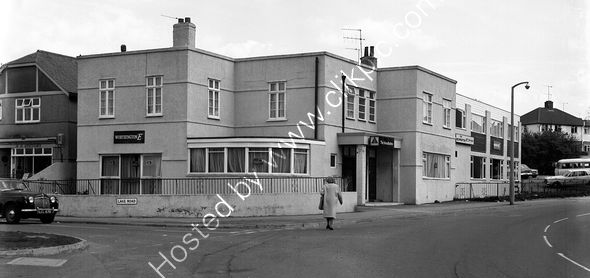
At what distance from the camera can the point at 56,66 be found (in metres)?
40.1

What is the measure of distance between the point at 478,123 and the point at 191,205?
1202 inches

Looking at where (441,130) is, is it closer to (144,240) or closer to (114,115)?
(114,115)

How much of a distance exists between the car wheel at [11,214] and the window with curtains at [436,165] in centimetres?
2103

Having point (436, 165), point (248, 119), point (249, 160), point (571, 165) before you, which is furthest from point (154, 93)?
point (571, 165)

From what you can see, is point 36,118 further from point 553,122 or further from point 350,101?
point 553,122

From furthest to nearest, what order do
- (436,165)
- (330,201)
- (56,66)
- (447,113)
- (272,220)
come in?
1. (447,113)
2. (56,66)
3. (436,165)
4. (272,220)
5. (330,201)

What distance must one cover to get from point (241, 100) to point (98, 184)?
7969 millimetres

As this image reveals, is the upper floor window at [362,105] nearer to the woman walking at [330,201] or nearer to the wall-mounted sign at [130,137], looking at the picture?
the wall-mounted sign at [130,137]

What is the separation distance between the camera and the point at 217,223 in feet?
82.5

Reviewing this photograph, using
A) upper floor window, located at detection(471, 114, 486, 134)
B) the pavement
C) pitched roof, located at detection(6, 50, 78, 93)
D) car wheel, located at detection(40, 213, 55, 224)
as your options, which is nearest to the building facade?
the pavement

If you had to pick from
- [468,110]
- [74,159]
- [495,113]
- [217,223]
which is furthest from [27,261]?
[495,113]

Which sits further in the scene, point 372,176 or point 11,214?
point 372,176

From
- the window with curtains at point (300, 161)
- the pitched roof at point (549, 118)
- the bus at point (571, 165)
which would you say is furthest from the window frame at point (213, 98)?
the pitched roof at point (549, 118)

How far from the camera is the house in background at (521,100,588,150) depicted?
113938 mm
